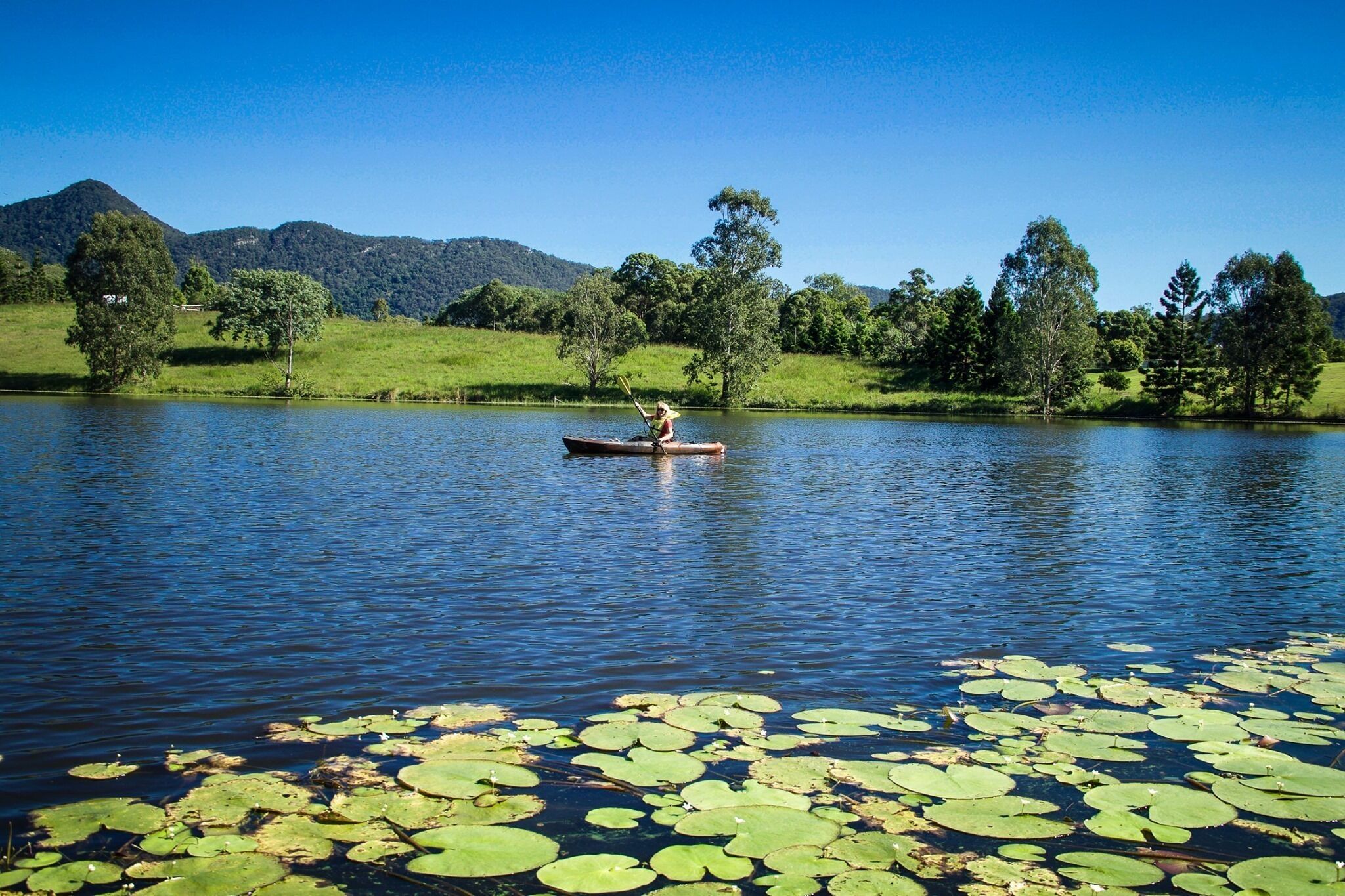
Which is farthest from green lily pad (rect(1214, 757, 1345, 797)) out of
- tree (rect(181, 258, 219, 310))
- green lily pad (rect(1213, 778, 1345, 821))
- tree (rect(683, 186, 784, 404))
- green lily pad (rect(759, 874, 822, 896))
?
tree (rect(181, 258, 219, 310))

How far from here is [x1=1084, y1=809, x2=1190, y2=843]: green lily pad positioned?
21.3 feet

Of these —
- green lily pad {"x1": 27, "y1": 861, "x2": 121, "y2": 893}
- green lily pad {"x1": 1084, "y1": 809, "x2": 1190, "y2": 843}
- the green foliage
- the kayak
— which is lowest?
green lily pad {"x1": 1084, "y1": 809, "x2": 1190, "y2": 843}

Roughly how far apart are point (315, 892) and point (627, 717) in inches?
142

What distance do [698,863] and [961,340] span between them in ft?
292

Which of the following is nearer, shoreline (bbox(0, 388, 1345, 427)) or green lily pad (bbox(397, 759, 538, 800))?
green lily pad (bbox(397, 759, 538, 800))

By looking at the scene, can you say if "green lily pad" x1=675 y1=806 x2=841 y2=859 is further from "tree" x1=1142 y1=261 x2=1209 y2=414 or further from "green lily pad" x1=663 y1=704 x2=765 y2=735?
"tree" x1=1142 y1=261 x2=1209 y2=414

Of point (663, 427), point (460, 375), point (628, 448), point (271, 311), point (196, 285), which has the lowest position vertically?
point (628, 448)

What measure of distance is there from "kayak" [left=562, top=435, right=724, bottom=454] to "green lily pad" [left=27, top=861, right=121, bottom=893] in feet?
99.0

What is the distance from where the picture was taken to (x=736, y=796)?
6.91m

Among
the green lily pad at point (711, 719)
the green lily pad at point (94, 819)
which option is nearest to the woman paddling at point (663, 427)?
the green lily pad at point (711, 719)

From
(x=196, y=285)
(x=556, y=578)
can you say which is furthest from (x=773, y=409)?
(x=196, y=285)

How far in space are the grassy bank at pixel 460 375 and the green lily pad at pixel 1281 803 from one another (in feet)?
250

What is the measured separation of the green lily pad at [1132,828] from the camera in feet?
21.3

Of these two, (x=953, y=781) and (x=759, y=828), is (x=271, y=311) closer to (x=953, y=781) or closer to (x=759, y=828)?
(x=953, y=781)
